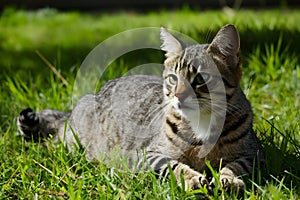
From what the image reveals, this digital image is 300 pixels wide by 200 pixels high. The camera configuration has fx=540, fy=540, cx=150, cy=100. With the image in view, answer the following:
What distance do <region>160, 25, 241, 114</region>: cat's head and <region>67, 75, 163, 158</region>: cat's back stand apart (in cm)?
37

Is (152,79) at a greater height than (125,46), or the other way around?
(152,79)

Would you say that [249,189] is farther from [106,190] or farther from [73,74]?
[73,74]

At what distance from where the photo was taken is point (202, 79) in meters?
2.61

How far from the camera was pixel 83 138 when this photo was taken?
338 cm

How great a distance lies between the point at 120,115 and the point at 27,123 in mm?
618

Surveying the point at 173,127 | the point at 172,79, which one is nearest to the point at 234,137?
the point at 173,127

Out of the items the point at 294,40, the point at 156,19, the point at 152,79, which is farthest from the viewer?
the point at 156,19

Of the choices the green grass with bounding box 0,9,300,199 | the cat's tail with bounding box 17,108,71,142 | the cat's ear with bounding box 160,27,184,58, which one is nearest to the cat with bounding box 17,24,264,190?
the cat's ear with bounding box 160,27,184,58

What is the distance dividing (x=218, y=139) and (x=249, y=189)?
322 millimetres

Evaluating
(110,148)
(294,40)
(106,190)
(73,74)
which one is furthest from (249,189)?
(294,40)

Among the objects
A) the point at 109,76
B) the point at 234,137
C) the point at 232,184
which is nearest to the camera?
the point at 232,184

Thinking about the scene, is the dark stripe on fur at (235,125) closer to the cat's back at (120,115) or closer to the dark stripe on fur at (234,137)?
the dark stripe on fur at (234,137)

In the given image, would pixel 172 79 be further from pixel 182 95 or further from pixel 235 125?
pixel 235 125

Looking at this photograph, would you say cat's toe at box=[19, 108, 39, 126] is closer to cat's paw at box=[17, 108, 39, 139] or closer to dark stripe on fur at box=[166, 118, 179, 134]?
cat's paw at box=[17, 108, 39, 139]
